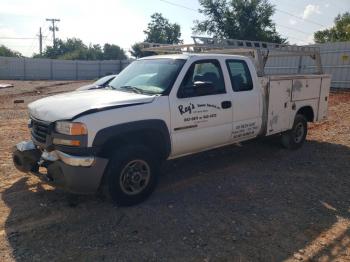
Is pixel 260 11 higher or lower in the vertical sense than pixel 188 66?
higher

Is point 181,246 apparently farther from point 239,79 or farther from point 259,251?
point 239,79

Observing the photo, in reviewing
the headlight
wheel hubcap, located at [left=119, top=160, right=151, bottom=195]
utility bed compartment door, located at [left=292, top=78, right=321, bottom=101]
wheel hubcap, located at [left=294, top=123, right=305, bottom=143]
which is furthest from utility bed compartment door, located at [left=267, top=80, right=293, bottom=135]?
the headlight

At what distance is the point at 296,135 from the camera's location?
7.53 metres

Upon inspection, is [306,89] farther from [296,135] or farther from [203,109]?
[203,109]

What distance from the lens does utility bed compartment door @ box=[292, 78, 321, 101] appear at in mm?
7078

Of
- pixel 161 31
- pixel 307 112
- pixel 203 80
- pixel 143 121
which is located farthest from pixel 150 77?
pixel 161 31

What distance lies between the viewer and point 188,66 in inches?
202

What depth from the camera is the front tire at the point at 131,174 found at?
14.1 ft

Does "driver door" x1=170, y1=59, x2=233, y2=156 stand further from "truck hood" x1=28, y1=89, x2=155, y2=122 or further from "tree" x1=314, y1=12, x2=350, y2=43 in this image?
"tree" x1=314, y1=12, x2=350, y2=43

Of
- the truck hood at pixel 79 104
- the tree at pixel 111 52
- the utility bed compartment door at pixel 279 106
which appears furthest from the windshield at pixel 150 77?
the tree at pixel 111 52

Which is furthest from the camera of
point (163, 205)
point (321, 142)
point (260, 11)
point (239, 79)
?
point (260, 11)

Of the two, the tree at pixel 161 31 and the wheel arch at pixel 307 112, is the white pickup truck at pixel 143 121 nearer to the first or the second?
the wheel arch at pixel 307 112

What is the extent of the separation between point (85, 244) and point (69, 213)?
2.52 feet

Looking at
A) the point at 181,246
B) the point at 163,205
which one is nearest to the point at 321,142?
the point at 163,205
